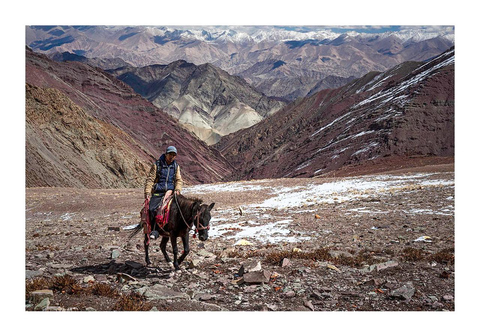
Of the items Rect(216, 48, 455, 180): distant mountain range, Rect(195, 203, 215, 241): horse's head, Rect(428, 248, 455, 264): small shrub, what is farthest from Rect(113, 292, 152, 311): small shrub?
Rect(216, 48, 455, 180): distant mountain range

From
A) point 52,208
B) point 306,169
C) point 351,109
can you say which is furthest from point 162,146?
point 52,208

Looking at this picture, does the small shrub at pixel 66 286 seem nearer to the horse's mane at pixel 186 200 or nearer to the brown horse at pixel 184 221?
the brown horse at pixel 184 221

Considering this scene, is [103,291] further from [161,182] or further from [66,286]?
[161,182]

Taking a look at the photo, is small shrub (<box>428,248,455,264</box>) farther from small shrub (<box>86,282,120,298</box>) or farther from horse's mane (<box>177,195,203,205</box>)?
small shrub (<box>86,282,120,298</box>)

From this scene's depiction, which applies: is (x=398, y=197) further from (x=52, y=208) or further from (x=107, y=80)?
(x=107, y=80)

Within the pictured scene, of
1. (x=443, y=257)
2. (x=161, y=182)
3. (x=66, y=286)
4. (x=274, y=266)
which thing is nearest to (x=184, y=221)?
(x=161, y=182)

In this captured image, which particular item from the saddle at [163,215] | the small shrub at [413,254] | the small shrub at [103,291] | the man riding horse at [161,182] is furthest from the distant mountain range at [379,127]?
the small shrub at [103,291]
